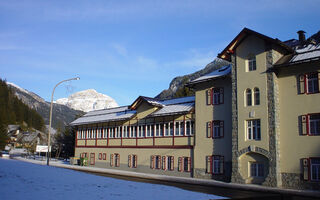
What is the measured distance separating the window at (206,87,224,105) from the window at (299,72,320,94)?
727 cm

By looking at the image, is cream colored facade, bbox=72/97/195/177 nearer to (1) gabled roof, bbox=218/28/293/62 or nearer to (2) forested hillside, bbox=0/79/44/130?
(1) gabled roof, bbox=218/28/293/62

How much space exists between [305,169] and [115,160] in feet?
82.7

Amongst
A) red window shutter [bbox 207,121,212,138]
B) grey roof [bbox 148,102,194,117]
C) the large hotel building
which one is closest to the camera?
the large hotel building

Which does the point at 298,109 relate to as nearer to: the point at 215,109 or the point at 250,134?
the point at 250,134

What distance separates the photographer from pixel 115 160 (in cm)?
4141

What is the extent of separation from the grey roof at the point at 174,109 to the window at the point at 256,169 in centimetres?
884

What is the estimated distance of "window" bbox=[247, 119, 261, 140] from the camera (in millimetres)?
25047

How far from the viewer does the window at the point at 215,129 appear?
93.7 feet

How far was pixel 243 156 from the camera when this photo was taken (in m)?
25.6

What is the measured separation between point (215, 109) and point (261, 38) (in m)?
7.64

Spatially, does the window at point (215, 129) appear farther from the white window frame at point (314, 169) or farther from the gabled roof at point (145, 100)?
the gabled roof at point (145, 100)

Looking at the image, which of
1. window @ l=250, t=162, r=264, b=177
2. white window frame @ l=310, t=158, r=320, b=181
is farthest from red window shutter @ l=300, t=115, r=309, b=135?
window @ l=250, t=162, r=264, b=177

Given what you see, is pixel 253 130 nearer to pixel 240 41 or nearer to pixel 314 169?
pixel 314 169

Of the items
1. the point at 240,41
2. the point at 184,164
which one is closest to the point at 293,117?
the point at 240,41
